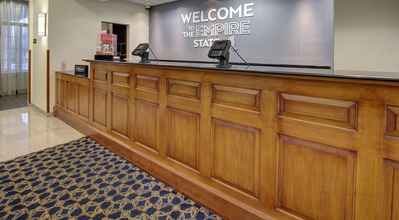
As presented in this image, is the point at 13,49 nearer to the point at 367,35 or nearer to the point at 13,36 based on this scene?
the point at 13,36

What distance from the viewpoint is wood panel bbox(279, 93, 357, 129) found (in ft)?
5.12

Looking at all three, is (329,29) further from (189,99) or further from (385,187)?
(385,187)

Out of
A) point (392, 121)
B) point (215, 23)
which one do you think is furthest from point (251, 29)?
point (392, 121)

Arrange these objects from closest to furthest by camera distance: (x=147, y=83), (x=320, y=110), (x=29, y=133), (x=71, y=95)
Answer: (x=320, y=110), (x=147, y=83), (x=29, y=133), (x=71, y=95)

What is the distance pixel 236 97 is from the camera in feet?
7.07

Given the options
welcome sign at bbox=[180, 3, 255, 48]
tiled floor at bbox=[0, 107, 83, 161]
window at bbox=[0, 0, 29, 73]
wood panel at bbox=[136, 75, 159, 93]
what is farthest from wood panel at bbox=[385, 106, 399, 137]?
window at bbox=[0, 0, 29, 73]

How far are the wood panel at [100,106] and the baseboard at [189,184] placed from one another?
208 millimetres

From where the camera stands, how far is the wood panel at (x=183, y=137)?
2.55 metres

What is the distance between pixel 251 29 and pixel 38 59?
15.3 feet

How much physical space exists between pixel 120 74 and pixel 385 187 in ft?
9.70

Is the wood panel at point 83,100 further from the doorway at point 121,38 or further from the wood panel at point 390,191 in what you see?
the wood panel at point 390,191

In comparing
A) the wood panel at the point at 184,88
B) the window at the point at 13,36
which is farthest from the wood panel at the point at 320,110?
the window at the point at 13,36

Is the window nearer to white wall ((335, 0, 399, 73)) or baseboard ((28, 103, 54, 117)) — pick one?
baseboard ((28, 103, 54, 117))

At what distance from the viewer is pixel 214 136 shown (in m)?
2.36
